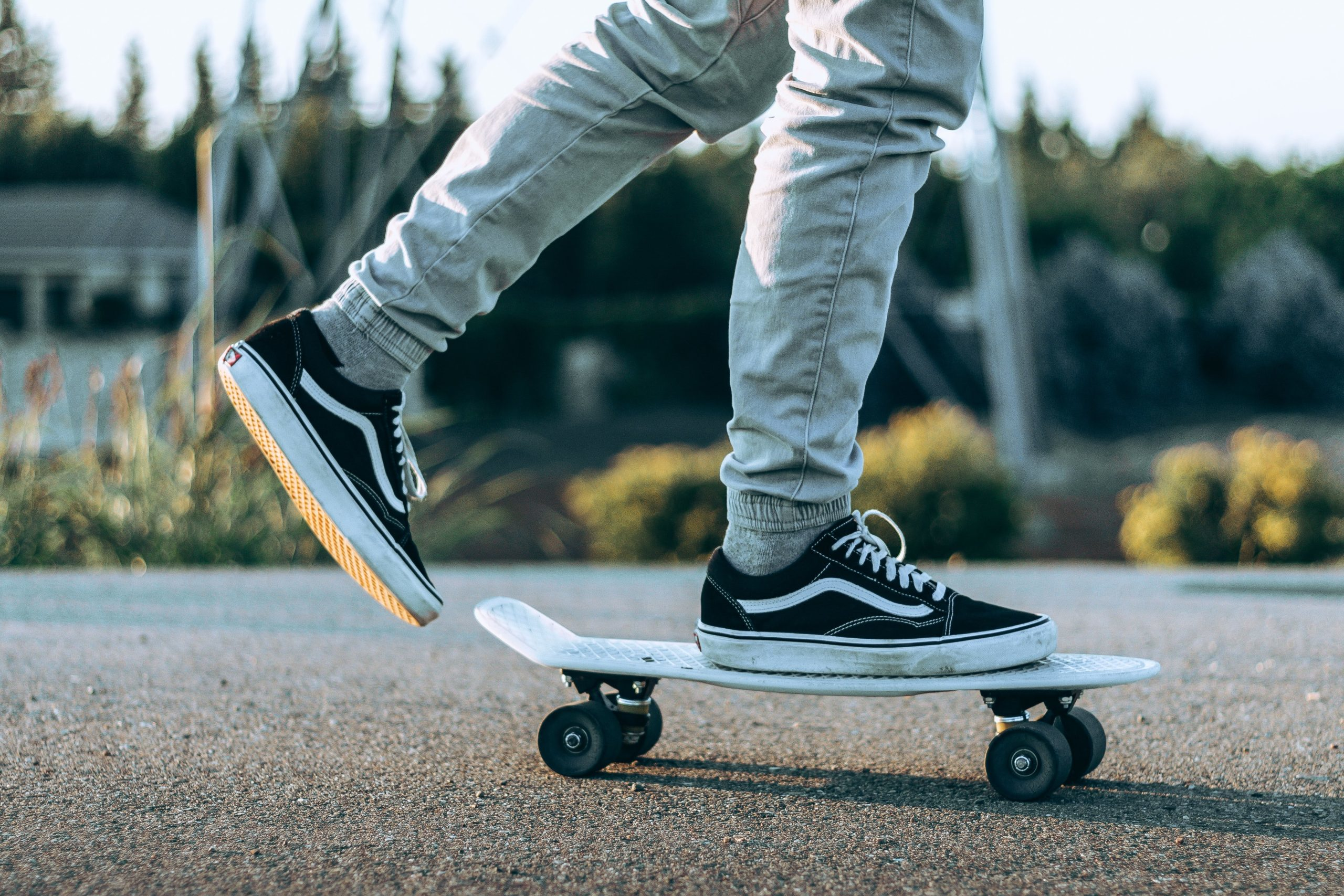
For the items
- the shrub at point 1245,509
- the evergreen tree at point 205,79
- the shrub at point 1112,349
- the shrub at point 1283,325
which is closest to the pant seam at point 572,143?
the evergreen tree at point 205,79

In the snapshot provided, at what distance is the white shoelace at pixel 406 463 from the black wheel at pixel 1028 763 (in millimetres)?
757

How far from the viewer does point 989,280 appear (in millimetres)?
11148

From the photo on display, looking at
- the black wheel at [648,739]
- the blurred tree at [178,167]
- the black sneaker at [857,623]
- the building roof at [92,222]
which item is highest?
the blurred tree at [178,167]

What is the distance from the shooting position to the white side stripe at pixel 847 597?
1.40 m

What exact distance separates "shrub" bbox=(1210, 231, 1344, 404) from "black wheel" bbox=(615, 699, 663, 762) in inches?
622

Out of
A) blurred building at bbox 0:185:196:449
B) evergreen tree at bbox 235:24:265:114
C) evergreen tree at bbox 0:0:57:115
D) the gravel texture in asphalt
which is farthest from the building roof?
the gravel texture in asphalt

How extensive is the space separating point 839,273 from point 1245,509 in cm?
725

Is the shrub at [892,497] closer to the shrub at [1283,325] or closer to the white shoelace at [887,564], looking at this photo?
the white shoelace at [887,564]

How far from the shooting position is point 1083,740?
54.6 inches

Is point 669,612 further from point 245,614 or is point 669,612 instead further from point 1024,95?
point 1024,95

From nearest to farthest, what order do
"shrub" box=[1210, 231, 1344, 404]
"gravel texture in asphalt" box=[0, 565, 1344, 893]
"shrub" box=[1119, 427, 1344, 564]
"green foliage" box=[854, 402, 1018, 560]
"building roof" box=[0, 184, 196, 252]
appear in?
"gravel texture in asphalt" box=[0, 565, 1344, 893] → "shrub" box=[1119, 427, 1344, 564] → "green foliage" box=[854, 402, 1018, 560] → "shrub" box=[1210, 231, 1344, 404] → "building roof" box=[0, 184, 196, 252]

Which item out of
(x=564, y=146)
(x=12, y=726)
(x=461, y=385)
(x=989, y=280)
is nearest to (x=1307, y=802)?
(x=564, y=146)

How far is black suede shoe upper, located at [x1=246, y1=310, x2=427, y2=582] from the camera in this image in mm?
1464

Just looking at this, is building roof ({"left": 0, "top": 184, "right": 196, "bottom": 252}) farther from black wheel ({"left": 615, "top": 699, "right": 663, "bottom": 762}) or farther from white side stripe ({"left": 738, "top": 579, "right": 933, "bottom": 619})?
white side stripe ({"left": 738, "top": 579, "right": 933, "bottom": 619})
